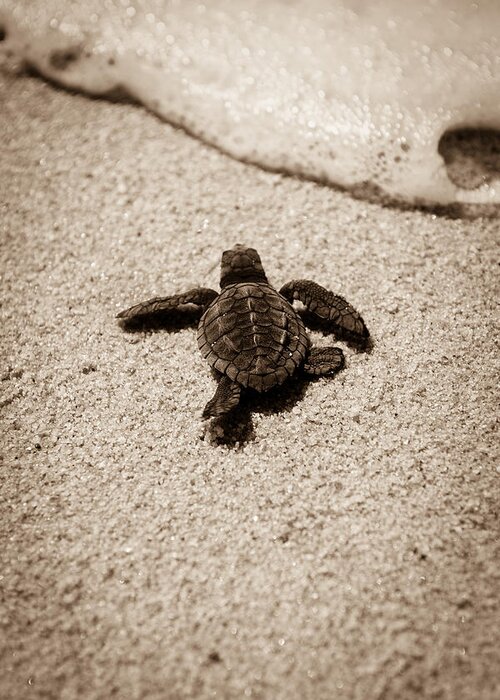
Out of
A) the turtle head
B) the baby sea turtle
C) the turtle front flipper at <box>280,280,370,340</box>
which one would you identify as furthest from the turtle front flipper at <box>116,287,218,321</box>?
the turtle front flipper at <box>280,280,370,340</box>

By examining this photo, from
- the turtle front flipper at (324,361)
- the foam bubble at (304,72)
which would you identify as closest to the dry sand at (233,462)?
the turtle front flipper at (324,361)

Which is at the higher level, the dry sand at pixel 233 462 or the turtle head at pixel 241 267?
the turtle head at pixel 241 267

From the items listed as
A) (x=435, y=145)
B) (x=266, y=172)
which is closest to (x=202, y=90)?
(x=266, y=172)

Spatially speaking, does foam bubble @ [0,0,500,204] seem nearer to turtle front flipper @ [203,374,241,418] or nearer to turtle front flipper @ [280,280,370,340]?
turtle front flipper @ [280,280,370,340]

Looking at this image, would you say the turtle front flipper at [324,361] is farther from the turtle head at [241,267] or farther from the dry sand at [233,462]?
the turtle head at [241,267]

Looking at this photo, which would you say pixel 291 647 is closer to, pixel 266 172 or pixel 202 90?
pixel 266 172
